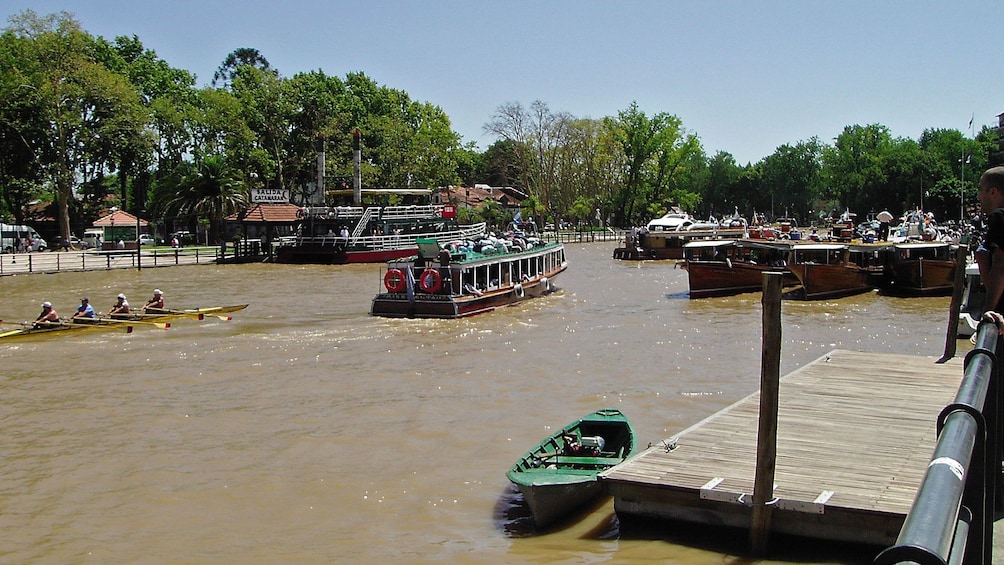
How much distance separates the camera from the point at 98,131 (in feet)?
201

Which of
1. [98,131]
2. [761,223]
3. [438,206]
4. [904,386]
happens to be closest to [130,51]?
[98,131]

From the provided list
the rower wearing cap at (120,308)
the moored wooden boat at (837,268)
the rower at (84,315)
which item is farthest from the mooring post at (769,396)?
the moored wooden boat at (837,268)

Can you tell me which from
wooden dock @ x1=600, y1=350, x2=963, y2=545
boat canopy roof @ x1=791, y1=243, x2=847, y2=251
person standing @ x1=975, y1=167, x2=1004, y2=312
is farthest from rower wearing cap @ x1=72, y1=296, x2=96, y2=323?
person standing @ x1=975, y1=167, x2=1004, y2=312

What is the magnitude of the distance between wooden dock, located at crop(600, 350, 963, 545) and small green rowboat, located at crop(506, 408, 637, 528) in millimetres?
807

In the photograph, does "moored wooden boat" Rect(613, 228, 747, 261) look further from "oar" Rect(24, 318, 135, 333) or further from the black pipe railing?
the black pipe railing

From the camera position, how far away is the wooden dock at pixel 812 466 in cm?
887

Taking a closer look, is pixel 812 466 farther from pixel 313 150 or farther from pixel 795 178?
pixel 795 178

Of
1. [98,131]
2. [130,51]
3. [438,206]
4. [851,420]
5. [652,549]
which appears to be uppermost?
[130,51]

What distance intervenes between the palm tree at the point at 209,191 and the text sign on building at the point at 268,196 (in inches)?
335

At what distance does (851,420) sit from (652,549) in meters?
3.40

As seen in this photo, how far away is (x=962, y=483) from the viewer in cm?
177

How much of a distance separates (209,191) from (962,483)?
72.6 m

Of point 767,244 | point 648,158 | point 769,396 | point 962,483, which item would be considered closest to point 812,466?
point 769,396

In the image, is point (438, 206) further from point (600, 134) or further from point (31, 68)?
point (600, 134)
